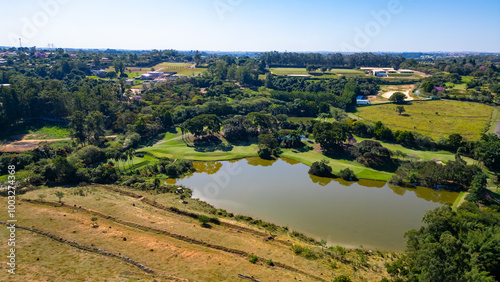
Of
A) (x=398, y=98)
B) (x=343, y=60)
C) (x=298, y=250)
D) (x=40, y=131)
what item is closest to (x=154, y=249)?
(x=298, y=250)

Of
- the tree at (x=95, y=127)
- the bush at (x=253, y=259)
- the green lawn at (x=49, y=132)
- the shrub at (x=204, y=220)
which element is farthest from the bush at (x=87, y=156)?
the bush at (x=253, y=259)

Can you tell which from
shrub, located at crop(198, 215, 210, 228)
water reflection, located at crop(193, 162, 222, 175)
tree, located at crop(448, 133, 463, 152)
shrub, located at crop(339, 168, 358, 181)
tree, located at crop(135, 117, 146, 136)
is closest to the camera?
shrub, located at crop(198, 215, 210, 228)

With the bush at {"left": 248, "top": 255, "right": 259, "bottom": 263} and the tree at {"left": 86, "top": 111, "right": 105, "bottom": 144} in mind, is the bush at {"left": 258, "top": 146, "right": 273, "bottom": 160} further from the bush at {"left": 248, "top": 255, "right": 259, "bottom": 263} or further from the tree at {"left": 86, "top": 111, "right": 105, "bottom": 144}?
the tree at {"left": 86, "top": 111, "right": 105, "bottom": 144}

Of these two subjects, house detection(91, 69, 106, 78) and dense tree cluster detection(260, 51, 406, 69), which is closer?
house detection(91, 69, 106, 78)

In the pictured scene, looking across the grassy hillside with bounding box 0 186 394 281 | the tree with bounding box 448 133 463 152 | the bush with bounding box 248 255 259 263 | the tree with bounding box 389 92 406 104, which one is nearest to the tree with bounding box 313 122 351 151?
the tree with bounding box 448 133 463 152

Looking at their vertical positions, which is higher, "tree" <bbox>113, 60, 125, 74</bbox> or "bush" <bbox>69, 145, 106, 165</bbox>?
"tree" <bbox>113, 60, 125, 74</bbox>

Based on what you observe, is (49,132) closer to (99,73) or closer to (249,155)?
(249,155)

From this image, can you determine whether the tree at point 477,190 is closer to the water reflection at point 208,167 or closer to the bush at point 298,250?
the bush at point 298,250
